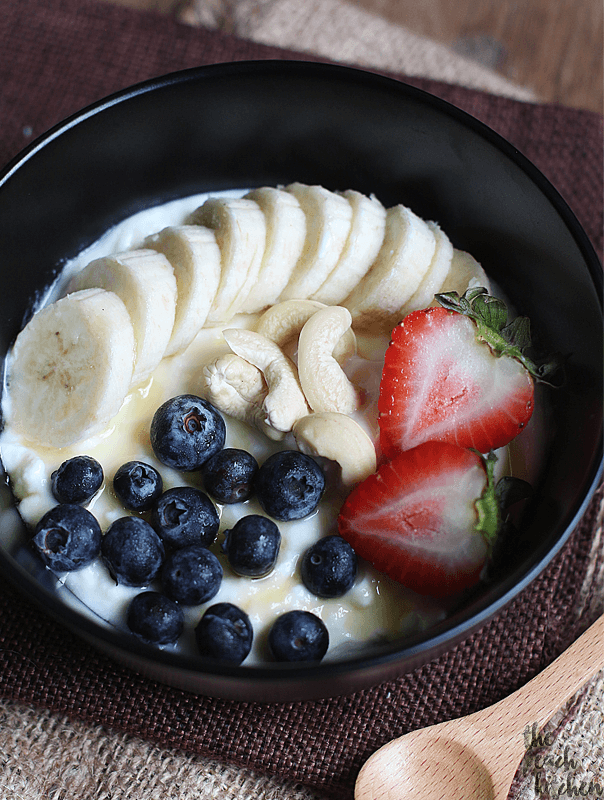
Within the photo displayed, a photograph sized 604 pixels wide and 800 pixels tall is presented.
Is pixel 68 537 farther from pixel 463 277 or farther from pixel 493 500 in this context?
pixel 463 277

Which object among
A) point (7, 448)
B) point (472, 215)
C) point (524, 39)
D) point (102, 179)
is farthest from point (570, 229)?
point (524, 39)

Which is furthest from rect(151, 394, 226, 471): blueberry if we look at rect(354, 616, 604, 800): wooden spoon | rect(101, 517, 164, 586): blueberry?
rect(354, 616, 604, 800): wooden spoon

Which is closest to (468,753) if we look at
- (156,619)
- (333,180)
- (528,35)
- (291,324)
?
(156,619)

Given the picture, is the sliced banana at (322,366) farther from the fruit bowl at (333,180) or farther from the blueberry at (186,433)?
the fruit bowl at (333,180)

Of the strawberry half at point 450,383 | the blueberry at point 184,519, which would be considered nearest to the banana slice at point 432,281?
the strawberry half at point 450,383

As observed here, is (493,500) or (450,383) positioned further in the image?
(450,383)

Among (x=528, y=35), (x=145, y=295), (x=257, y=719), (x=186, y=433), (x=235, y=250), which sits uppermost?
(x=528, y=35)
